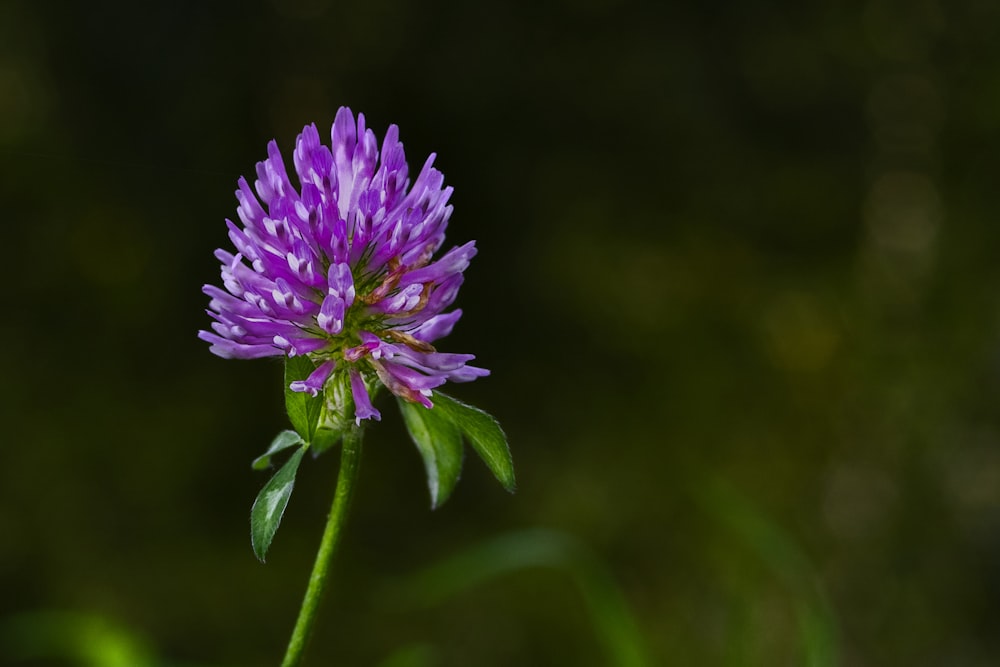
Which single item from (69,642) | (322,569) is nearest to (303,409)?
(322,569)

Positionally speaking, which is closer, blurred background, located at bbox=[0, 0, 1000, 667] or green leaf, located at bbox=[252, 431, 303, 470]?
green leaf, located at bbox=[252, 431, 303, 470]

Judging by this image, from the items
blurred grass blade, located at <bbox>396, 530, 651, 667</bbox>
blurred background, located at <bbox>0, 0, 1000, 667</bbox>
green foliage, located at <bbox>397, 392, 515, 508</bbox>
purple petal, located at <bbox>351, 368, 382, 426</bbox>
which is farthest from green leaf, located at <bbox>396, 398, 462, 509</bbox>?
blurred background, located at <bbox>0, 0, 1000, 667</bbox>

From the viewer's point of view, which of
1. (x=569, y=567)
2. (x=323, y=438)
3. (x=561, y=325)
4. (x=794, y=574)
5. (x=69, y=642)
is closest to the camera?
(x=323, y=438)

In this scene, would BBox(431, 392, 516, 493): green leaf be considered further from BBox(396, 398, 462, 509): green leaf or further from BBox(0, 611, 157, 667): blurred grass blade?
BBox(0, 611, 157, 667): blurred grass blade

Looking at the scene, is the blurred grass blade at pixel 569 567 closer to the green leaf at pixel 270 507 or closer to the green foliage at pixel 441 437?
the green foliage at pixel 441 437

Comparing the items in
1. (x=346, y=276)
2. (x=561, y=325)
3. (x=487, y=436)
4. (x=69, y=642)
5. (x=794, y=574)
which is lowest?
(x=794, y=574)

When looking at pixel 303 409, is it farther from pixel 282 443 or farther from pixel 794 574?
pixel 794 574
